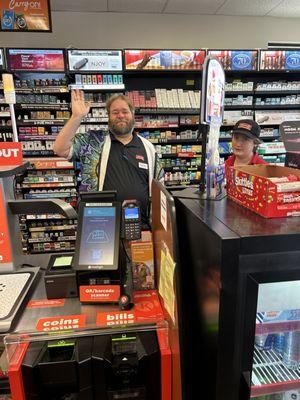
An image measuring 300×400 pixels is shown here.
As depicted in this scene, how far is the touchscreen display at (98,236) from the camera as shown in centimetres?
111

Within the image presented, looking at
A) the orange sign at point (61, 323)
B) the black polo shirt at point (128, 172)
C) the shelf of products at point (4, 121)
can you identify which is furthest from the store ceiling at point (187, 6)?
the orange sign at point (61, 323)

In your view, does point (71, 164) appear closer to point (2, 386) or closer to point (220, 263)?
point (2, 386)

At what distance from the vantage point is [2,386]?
1.14 m

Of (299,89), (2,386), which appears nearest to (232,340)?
(2,386)

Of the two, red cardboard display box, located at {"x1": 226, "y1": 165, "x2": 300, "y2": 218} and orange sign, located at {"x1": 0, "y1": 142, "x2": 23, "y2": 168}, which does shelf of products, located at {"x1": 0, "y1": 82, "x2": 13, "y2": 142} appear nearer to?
orange sign, located at {"x1": 0, "y1": 142, "x2": 23, "y2": 168}

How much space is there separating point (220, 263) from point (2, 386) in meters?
1.02

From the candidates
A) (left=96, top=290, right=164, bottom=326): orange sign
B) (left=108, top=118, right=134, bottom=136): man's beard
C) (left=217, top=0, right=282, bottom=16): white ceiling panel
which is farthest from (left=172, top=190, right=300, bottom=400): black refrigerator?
(left=217, top=0, right=282, bottom=16): white ceiling panel

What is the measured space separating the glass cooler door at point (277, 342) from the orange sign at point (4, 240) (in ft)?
3.47

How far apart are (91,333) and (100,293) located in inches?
6.2

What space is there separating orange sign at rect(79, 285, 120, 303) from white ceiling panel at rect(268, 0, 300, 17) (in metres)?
5.20

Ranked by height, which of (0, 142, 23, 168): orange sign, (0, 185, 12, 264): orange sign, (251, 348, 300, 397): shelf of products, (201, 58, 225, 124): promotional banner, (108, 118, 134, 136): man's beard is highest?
(201, 58, 225, 124): promotional banner

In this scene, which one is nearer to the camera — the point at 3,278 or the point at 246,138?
the point at 3,278

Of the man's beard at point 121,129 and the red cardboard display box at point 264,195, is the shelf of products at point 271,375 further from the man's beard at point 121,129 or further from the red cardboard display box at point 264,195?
the man's beard at point 121,129

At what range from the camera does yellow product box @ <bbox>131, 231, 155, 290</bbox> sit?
1.22 metres
